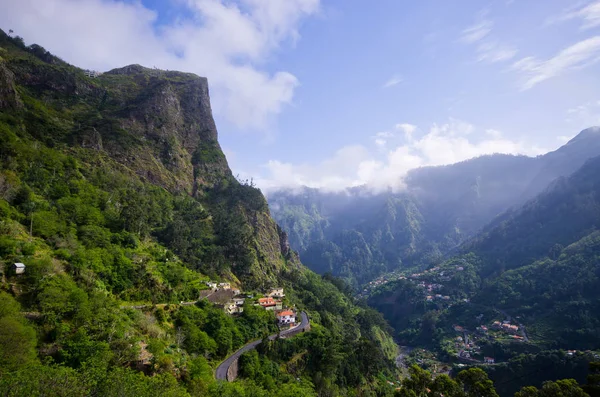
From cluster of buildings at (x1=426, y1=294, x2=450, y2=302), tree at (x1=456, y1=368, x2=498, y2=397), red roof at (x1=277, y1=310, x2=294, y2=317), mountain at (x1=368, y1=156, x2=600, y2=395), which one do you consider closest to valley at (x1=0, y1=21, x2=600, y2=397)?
tree at (x1=456, y1=368, x2=498, y2=397)

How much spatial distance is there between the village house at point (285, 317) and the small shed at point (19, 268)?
41654 millimetres

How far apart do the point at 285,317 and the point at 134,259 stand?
97.5 feet

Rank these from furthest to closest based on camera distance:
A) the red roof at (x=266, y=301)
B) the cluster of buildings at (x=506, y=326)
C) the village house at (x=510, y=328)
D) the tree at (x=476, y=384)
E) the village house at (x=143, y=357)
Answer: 1. the cluster of buildings at (x=506, y=326)
2. the village house at (x=510, y=328)
3. the red roof at (x=266, y=301)
4. the village house at (x=143, y=357)
5. the tree at (x=476, y=384)

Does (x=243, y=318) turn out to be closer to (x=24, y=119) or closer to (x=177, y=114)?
(x=24, y=119)

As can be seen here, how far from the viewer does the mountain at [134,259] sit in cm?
2673

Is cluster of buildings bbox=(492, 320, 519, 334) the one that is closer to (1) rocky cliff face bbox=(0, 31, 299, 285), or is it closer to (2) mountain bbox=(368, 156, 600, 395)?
(2) mountain bbox=(368, 156, 600, 395)

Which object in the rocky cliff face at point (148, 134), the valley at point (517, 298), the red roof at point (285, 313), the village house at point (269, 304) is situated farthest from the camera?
the valley at point (517, 298)

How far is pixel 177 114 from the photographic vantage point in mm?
127000

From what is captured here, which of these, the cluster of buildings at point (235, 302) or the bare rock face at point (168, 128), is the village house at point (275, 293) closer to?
the cluster of buildings at point (235, 302)

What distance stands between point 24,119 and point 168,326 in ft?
234

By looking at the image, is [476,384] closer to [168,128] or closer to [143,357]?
[143,357]

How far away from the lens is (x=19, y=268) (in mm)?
30375

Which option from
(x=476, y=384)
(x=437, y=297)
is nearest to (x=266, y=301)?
(x=476, y=384)

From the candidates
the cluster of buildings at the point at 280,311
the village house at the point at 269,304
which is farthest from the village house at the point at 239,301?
the village house at the point at 269,304
